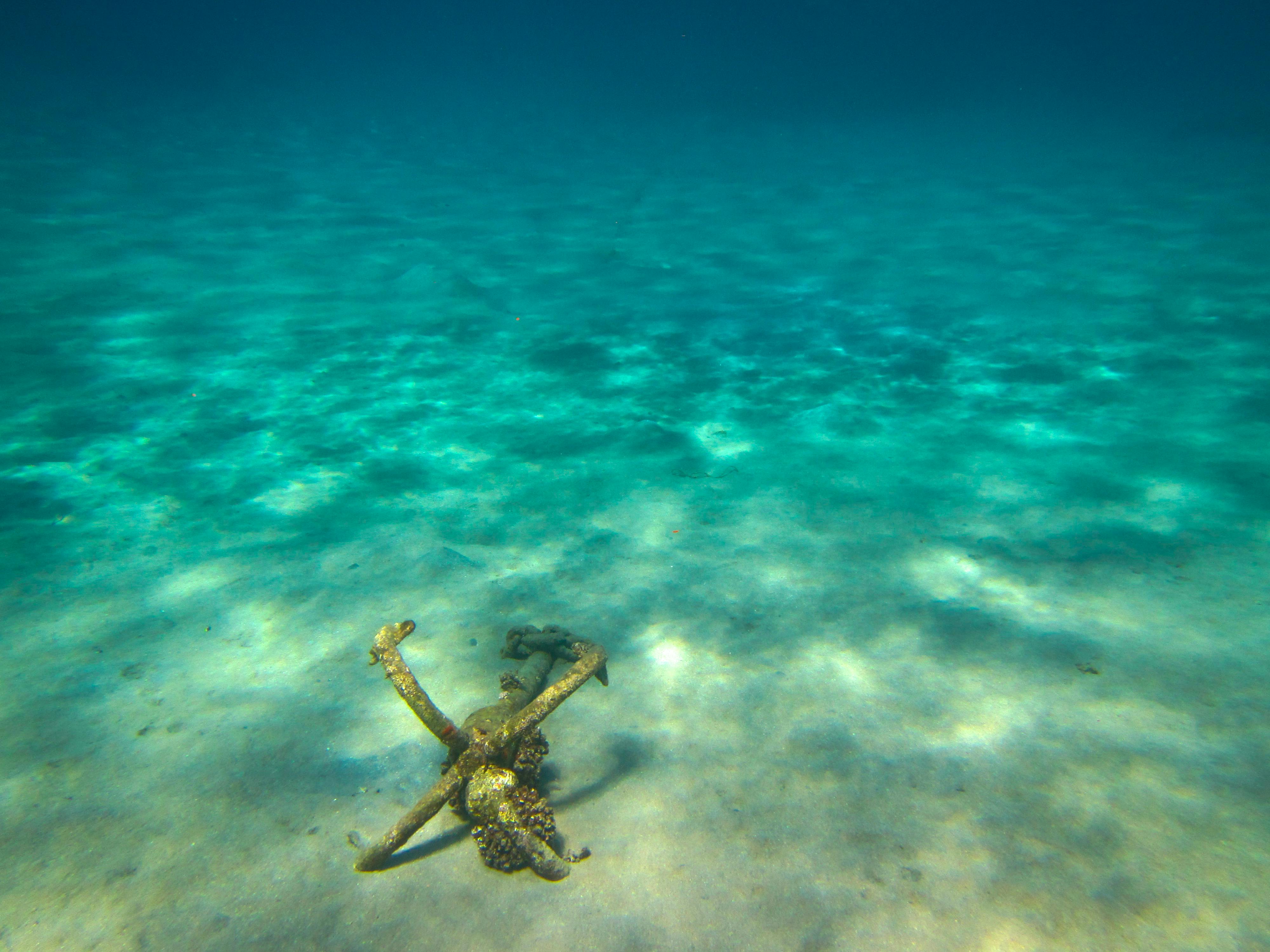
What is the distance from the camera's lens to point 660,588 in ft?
17.4

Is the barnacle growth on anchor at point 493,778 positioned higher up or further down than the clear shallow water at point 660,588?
higher up

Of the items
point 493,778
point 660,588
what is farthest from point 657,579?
point 493,778

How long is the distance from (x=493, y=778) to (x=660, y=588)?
2.30m

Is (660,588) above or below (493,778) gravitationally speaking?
below

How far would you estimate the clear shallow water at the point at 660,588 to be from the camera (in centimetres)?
316

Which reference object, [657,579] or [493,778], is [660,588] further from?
[493,778]

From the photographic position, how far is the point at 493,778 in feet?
10.7

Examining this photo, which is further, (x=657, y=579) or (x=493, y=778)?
(x=657, y=579)

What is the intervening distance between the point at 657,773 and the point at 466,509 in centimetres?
346

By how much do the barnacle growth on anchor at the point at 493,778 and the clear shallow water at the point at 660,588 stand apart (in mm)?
178

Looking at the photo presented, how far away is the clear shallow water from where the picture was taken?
10.4ft

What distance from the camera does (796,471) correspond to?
6.90 meters

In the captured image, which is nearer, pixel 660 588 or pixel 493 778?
pixel 493 778

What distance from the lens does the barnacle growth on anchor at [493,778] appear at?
10.3ft
